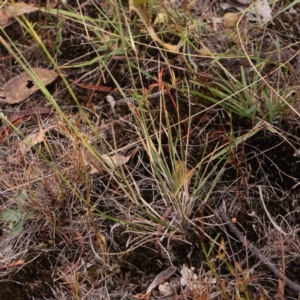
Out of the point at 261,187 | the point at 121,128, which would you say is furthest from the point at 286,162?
the point at 121,128

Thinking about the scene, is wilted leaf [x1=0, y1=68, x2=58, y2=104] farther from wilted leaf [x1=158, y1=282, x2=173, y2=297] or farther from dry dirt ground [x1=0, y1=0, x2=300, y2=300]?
wilted leaf [x1=158, y1=282, x2=173, y2=297]

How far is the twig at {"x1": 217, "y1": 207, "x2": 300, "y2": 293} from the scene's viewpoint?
3.97 feet

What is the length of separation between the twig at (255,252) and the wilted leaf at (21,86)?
2.35 ft

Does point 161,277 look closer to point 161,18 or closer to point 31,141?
point 31,141

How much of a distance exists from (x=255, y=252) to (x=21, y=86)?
900mm

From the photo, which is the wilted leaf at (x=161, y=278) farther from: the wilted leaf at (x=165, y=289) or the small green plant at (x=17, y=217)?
the small green plant at (x=17, y=217)

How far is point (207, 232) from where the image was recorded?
133 cm

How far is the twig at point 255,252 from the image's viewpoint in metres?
1.21

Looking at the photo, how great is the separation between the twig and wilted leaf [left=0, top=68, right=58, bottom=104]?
72 centimetres

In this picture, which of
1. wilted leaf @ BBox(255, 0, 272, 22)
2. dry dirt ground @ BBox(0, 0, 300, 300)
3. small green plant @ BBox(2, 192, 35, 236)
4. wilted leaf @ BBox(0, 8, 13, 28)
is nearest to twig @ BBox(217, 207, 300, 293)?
dry dirt ground @ BBox(0, 0, 300, 300)

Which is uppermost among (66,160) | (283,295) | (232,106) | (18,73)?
(18,73)

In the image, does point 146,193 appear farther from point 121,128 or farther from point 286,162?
point 286,162

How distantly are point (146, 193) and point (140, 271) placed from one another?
22 cm

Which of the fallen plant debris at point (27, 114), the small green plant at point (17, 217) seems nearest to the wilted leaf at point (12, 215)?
the small green plant at point (17, 217)
